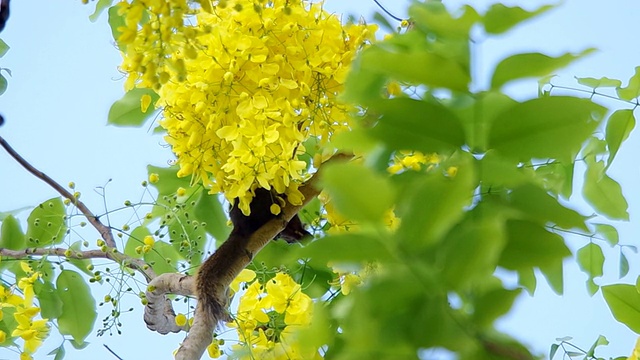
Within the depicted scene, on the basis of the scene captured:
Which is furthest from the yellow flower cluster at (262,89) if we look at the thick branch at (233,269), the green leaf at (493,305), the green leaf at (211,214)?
the green leaf at (493,305)

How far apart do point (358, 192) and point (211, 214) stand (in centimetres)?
50

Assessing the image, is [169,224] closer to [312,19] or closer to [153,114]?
[153,114]

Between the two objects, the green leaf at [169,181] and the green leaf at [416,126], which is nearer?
the green leaf at [416,126]

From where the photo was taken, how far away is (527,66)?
8.4 inches

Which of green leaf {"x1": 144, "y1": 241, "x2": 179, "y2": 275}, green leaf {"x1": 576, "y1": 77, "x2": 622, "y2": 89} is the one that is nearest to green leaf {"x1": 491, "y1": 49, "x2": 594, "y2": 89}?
green leaf {"x1": 576, "y1": 77, "x2": 622, "y2": 89}

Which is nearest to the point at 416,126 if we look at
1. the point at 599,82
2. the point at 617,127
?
the point at 617,127

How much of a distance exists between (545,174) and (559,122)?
318mm

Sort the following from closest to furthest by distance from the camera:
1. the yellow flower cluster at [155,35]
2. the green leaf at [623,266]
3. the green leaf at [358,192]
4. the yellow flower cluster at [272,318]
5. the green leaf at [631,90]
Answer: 1. the green leaf at [358,192]
2. the yellow flower cluster at [155,35]
3. the yellow flower cluster at [272,318]
4. the green leaf at [631,90]
5. the green leaf at [623,266]

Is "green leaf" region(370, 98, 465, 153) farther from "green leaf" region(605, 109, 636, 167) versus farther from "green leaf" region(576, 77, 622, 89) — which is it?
"green leaf" region(576, 77, 622, 89)

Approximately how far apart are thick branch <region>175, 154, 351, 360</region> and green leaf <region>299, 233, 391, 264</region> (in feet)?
0.90

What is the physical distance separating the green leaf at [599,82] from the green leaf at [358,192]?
471 millimetres

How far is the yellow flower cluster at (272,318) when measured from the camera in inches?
18.5

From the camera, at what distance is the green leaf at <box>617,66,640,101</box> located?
1.87ft

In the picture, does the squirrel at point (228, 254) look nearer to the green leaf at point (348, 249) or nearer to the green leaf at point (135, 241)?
the green leaf at point (135, 241)
